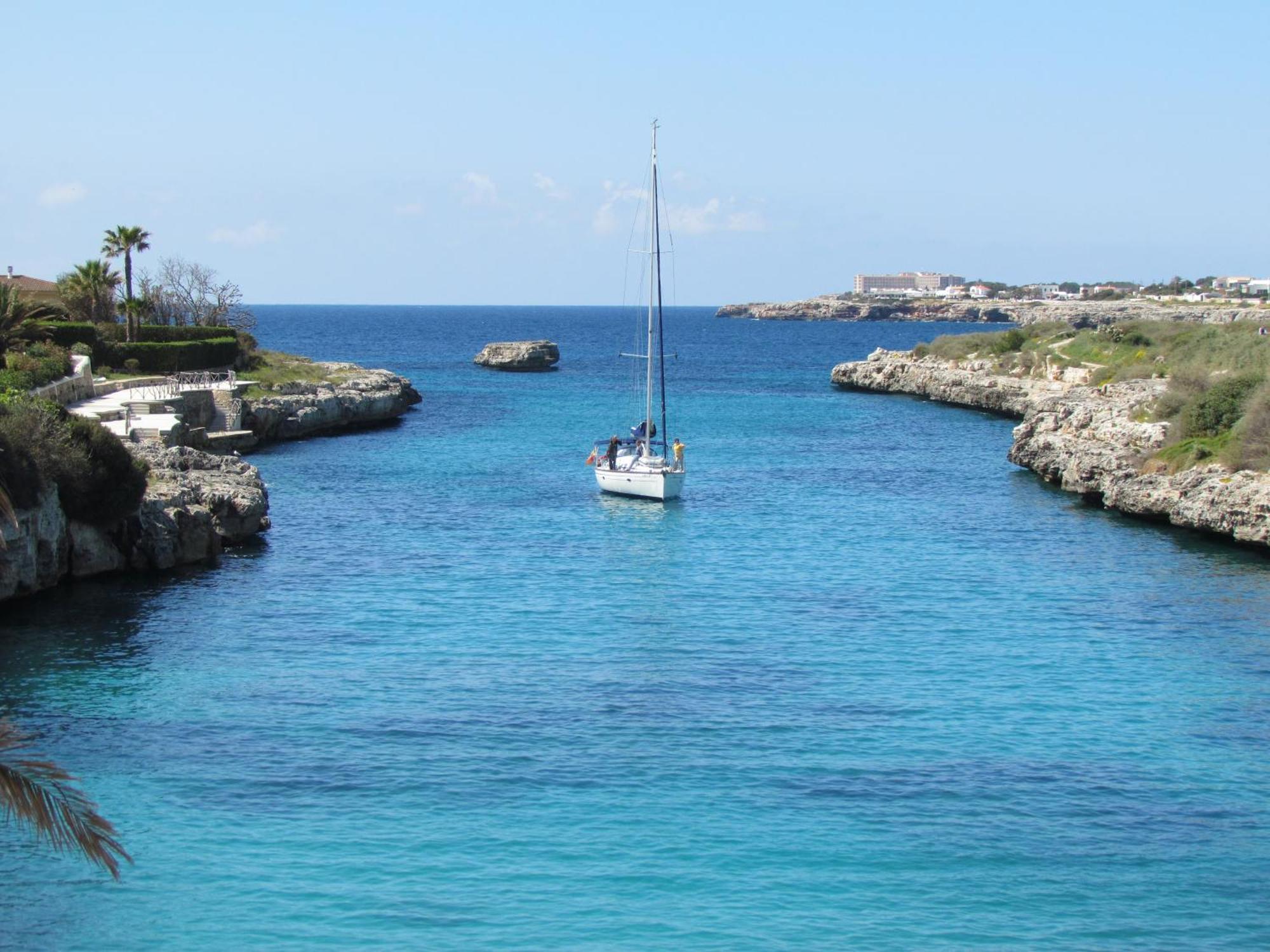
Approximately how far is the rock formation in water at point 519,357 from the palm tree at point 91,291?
53731 mm

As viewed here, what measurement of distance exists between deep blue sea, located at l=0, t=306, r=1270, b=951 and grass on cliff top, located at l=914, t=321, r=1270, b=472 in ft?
13.4

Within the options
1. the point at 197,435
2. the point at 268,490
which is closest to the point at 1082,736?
the point at 268,490

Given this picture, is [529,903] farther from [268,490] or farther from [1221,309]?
[1221,309]

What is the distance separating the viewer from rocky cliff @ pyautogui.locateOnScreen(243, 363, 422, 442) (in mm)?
66938

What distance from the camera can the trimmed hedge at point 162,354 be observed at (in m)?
71.0

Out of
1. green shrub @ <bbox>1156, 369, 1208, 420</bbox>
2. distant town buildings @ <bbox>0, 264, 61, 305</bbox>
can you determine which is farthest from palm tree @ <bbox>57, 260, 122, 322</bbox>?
green shrub @ <bbox>1156, 369, 1208, 420</bbox>

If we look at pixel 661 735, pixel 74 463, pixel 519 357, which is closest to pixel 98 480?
pixel 74 463

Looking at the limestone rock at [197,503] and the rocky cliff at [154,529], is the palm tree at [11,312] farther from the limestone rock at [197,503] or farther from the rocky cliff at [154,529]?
the rocky cliff at [154,529]

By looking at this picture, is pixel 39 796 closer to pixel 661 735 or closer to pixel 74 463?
pixel 661 735

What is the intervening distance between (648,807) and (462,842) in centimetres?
304

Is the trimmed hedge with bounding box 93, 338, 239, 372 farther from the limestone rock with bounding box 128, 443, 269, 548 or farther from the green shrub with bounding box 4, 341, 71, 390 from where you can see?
the limestone rock with bounding box 128, 443, 269, 548

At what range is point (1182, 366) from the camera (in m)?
60.1

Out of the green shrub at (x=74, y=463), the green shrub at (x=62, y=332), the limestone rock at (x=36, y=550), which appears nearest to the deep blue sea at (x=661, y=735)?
the limestone rock at (x=36, y=550)

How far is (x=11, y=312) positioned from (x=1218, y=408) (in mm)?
48929
